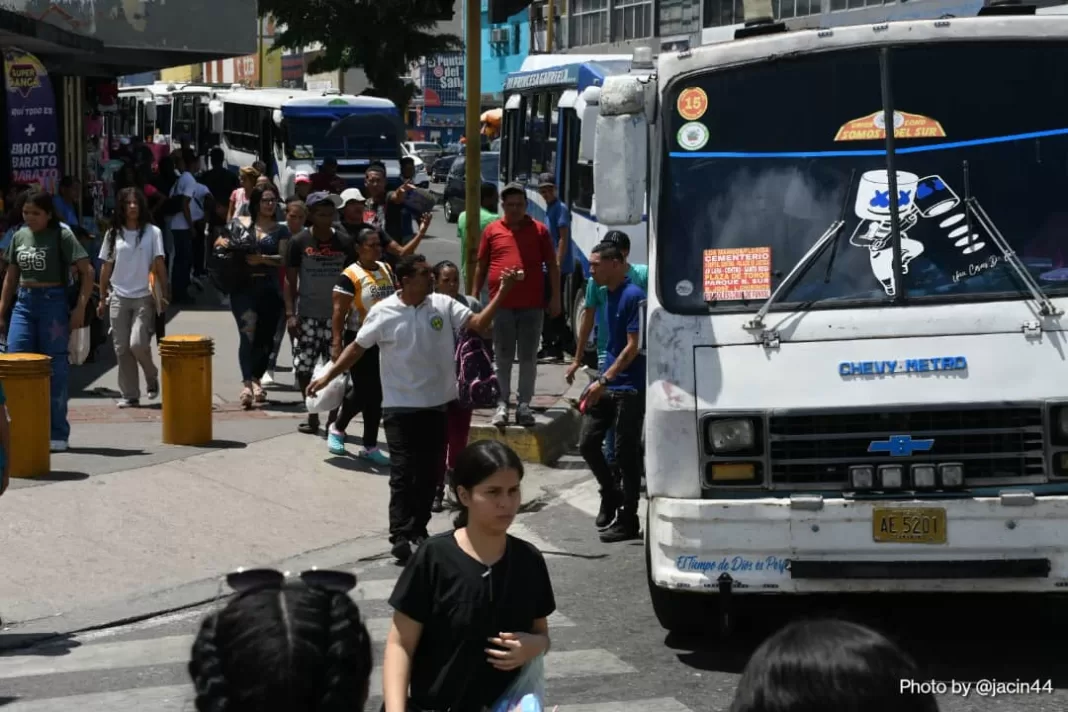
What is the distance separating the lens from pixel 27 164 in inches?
680

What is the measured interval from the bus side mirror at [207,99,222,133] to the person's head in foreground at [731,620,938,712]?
130 feet

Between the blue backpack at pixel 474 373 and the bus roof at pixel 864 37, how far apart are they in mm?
3410

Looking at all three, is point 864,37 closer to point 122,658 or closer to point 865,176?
point 865,176

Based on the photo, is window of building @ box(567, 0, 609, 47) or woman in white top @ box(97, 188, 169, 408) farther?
window of building @ box(567, 0, 609, 47)

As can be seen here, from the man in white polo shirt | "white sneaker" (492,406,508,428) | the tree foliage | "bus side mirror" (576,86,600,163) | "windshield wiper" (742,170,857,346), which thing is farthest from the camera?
the tree foliage

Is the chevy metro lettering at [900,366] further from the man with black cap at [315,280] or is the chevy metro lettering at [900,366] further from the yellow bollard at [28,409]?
the man with black cap at [315,280]

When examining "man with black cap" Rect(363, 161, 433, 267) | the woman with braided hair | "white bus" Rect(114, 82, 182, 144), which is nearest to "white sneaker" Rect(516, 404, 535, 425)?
"man with black cap" Rect(363, 161, 433, 267)

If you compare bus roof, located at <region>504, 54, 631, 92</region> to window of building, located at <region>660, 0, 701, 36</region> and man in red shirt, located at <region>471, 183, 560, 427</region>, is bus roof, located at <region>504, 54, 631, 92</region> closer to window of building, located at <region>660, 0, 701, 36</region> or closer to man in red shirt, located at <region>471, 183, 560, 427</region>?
man in red shirt, located at <region>471, 183, 560, 427</region>

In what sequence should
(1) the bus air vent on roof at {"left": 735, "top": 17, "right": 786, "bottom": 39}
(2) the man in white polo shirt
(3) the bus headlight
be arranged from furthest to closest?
(2) the man in white polo shirt, (1) the bus air vent on roof at {"left": 735, "top": 17, "right": 786, "bottom": 39}, (3) the bus headlight

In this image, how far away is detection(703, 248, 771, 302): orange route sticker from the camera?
7.32 metres

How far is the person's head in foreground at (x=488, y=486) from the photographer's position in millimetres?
4613

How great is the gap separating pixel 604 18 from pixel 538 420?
144 ft

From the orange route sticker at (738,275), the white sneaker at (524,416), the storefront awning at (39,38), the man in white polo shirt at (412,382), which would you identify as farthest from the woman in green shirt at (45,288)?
the orange route sticker at (738,275)

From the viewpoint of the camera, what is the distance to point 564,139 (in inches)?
758
